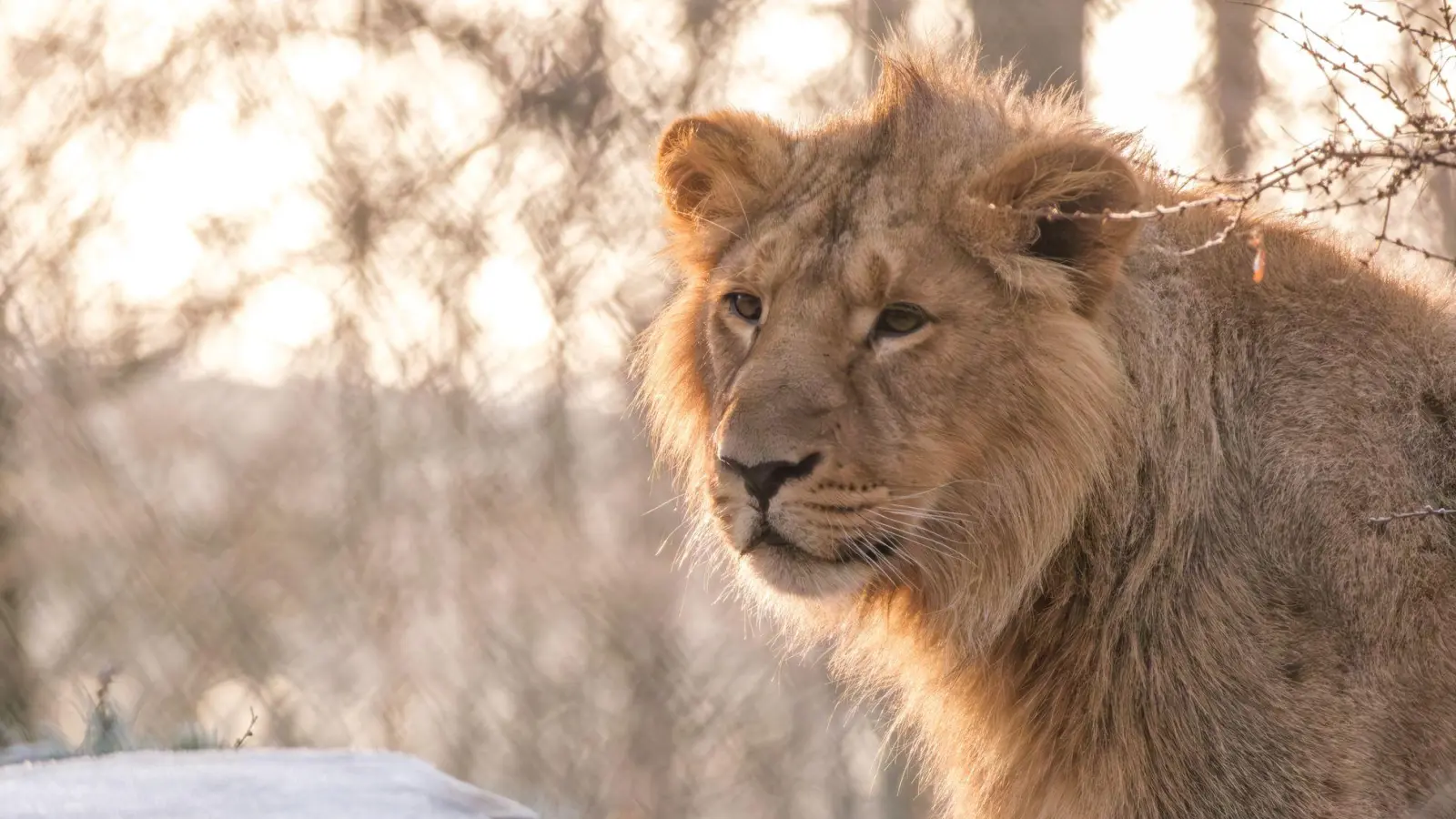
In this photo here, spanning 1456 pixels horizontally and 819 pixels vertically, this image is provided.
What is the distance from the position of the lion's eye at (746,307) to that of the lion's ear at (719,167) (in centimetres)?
27

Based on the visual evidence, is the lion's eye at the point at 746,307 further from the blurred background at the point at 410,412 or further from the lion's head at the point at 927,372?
the blurred background at the point at 410,412

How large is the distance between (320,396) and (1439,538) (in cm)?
983

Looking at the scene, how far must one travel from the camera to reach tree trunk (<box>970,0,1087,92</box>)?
28.3ft

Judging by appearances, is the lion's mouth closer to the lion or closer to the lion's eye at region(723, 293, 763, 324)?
the lion

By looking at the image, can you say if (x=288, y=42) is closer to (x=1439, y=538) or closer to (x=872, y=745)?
(x=872, y=745)

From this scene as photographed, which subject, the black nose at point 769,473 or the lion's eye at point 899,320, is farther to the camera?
the lion's eye at point 899,320

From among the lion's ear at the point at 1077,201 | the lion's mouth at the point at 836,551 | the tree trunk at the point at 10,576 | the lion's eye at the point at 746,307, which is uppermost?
the lion's ear at the point at 1077,201

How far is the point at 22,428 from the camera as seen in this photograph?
10.5 meters

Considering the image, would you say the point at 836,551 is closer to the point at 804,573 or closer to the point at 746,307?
the point at 804,573

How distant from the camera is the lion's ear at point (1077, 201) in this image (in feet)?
11.4

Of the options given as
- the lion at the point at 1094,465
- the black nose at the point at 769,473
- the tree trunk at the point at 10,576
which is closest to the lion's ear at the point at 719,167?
the lion at the point at 1094,465

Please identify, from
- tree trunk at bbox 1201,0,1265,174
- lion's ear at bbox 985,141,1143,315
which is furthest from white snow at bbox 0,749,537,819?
Result: tree trunk at bbox 1201,0,1265,174

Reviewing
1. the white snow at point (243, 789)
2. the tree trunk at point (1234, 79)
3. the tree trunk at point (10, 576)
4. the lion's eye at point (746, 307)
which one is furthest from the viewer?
the tree trunk at point (1234, 79)

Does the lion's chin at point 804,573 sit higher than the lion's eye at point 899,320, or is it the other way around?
→ the lion's eye at point 899,320
